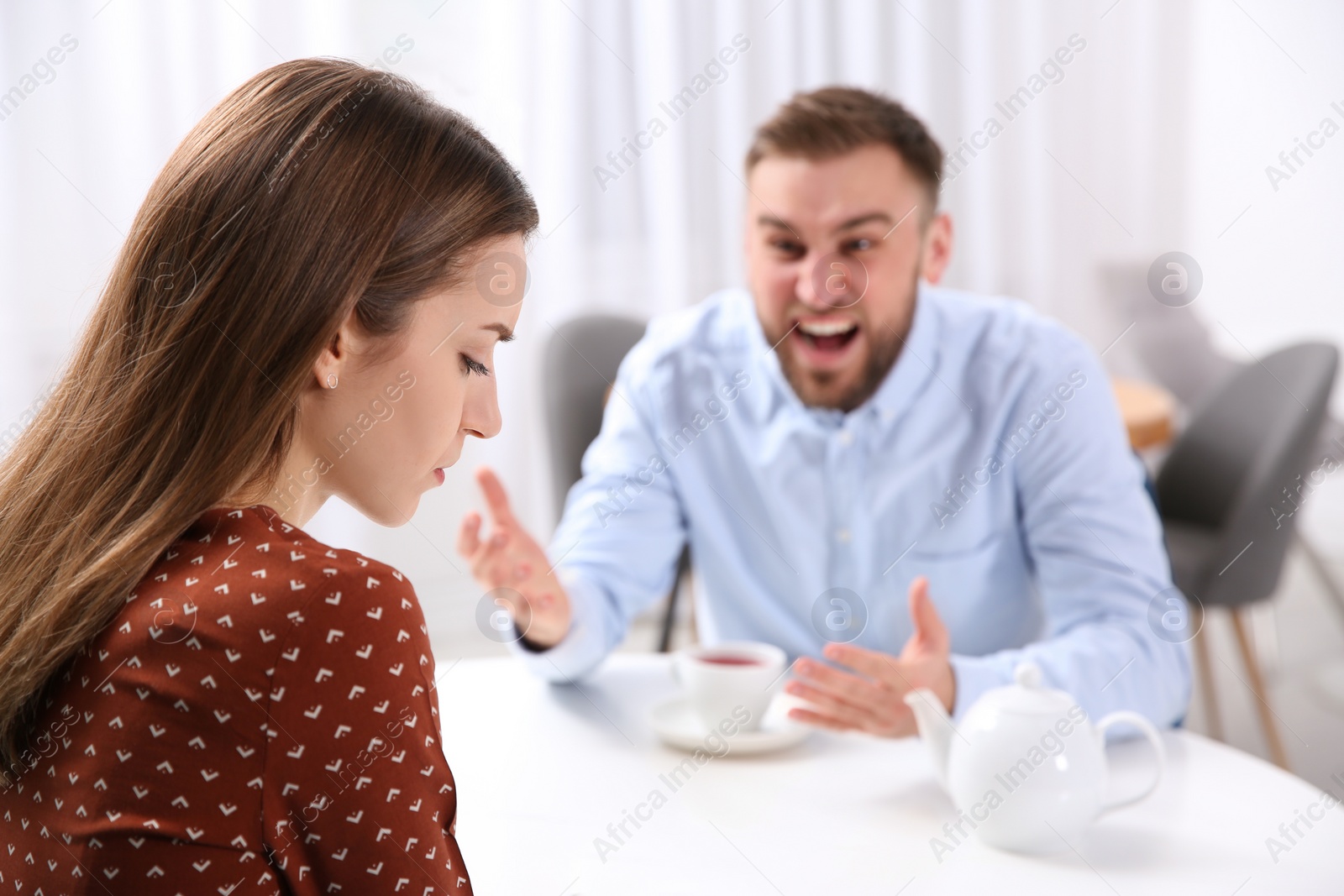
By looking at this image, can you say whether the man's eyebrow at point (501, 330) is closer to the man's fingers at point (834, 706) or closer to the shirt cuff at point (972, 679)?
the man's fingers at point (834, 706)

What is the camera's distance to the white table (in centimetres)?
83

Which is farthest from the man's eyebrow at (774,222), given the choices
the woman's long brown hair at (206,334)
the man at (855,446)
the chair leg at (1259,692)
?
the chair leg at (1259,692)

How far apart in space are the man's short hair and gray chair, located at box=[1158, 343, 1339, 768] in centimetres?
106

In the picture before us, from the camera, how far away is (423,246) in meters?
0.75

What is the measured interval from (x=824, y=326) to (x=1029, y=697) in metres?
0.88

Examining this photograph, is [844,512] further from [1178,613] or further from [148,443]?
[148,443]

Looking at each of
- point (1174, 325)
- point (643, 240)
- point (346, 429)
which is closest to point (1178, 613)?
point (346, 429)

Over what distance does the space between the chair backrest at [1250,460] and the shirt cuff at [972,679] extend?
1.35m

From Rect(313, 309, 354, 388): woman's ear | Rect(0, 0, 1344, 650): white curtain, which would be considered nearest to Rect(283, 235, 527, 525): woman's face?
Rect(313, 309, 354, 388): woman's ear

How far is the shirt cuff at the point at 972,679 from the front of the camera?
118 centimetres

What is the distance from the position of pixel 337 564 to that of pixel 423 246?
23cm

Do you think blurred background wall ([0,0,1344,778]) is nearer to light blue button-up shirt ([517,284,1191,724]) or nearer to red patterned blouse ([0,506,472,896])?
light blue button-up shirt ([517,284,1191,724])

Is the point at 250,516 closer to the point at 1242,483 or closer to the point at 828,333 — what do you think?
the point at 828,333

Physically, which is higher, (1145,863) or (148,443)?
(148,443)
